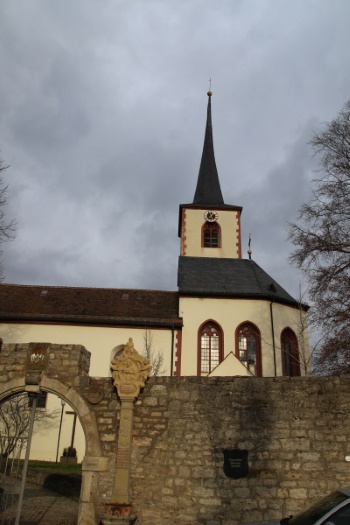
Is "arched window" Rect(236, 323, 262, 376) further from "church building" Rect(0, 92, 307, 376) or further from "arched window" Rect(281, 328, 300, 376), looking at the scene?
"arched window" Rect(281, 328, 300, 376)

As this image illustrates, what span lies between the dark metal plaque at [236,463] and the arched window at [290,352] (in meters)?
13.8

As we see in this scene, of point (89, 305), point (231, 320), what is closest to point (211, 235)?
point (231, 320)

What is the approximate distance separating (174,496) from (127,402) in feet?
5.94

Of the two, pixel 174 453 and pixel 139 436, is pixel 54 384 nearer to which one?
pixel 139 436

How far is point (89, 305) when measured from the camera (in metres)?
22.0

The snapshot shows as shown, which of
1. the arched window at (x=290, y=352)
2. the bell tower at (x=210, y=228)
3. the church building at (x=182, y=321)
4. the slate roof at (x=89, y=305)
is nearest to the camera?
the church building at (x=182, y=321)

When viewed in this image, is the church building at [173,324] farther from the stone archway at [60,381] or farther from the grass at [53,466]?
the stone archway at [60,381]

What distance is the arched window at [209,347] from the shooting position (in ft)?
68.3

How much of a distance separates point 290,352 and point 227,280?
15.5 feet

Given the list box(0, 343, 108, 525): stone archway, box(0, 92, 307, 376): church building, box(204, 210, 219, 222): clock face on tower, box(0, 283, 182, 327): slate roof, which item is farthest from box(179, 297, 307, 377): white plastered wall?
box(0, 343, 108, 525): stone archway

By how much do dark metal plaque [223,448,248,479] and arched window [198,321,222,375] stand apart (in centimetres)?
1229

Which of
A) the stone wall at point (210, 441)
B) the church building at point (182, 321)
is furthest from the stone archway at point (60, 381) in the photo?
the church building at point (182, 321)

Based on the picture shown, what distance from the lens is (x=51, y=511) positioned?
1070cm

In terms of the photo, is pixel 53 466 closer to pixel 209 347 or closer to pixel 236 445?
pixel 209 347
